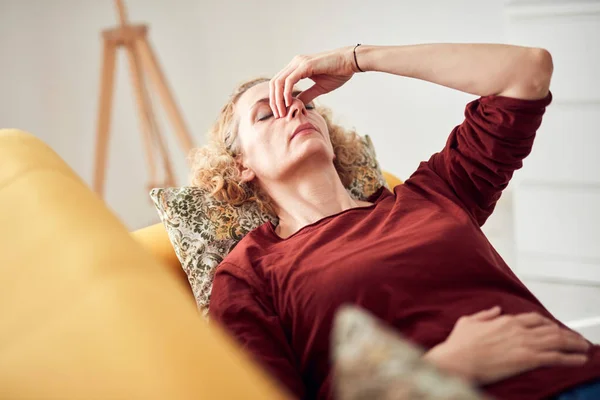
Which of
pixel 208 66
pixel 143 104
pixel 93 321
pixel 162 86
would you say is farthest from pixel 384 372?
pixel 208 66

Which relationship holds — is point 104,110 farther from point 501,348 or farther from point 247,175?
point 501,348

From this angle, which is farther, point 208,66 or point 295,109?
point 208,66

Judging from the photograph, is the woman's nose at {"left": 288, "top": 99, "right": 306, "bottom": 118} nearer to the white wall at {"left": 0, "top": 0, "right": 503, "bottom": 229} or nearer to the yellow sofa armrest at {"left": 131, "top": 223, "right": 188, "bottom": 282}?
the yellow sofa armrest at {"left": 131, "top": 223, "right": 188, "bottom": 282}

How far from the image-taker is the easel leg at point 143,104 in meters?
3.38

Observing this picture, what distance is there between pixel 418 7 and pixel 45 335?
3.08 m

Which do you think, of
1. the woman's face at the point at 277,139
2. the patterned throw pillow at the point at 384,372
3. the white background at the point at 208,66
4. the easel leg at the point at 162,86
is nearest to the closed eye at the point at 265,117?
the woman's face at the point at 277,139

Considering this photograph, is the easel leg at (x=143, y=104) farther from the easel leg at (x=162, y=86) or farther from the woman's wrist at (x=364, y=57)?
the woman's wrist at (x=364, y=57)

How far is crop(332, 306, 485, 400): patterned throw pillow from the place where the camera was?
2.24 ft

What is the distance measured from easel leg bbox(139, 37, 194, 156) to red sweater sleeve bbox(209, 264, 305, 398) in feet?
6.45

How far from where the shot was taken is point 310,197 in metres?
1.68

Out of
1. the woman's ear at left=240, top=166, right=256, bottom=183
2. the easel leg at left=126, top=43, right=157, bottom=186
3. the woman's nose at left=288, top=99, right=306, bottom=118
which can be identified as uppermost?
the woman's nose at left=288, top=99, right=306, bottom=118

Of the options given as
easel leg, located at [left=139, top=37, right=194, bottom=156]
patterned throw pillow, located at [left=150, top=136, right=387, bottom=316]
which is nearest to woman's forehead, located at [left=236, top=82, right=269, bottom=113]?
patterned throw pillow, located at [left=150, top=136, right=387, bottom=316]

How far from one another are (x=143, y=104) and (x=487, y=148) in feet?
7.49

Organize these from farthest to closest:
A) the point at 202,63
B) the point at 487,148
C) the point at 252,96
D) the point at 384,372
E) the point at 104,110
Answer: the point at 202,63 → the point at 104,110 → the point at 252,96 → the point at 487,148 → the point at 384,372
